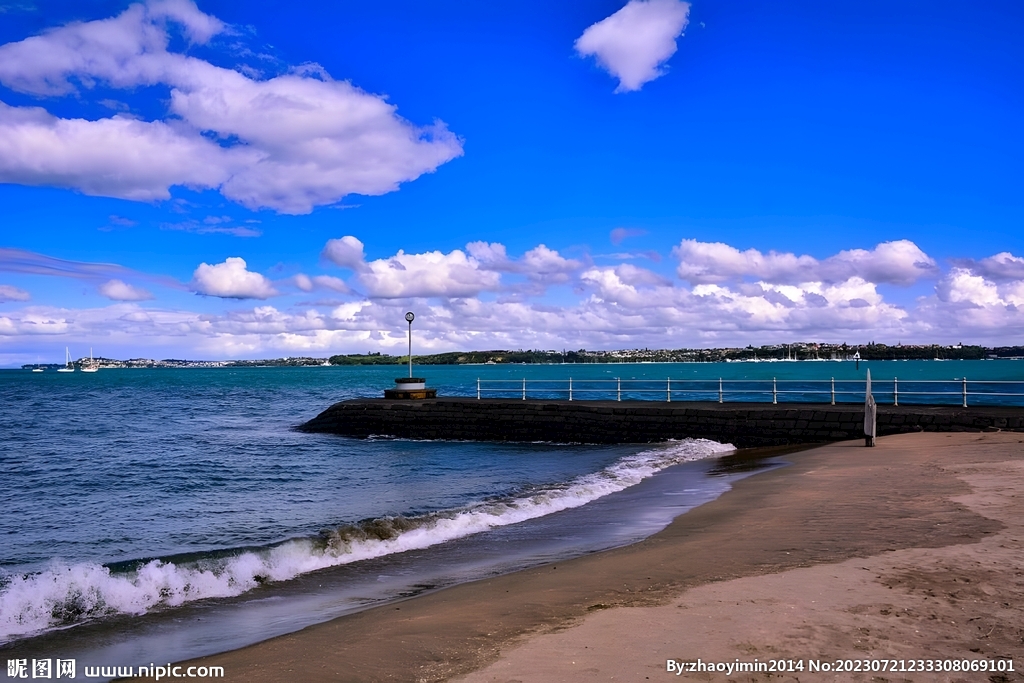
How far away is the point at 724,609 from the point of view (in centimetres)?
502

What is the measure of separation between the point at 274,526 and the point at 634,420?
13.8 m

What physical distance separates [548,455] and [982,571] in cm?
1428

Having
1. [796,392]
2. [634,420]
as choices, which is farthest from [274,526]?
[796,392]

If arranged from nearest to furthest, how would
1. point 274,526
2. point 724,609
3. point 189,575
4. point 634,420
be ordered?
point 724,609, point 189,575, point 274,526, point 634,420

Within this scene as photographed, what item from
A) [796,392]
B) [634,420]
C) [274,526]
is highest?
[796,392]

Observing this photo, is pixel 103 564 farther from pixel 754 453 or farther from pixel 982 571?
pixel 754 453

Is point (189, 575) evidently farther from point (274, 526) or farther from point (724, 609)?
point (724, 609)

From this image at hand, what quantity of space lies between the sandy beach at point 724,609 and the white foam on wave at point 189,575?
2458 mm

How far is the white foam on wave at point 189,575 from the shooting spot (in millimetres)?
6609

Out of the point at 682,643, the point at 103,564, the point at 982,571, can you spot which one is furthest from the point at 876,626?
the point at 103,564

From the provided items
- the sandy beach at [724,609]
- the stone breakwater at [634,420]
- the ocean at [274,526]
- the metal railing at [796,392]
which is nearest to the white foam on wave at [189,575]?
the ocean at [274,526]

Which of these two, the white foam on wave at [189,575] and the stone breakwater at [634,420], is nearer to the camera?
the white foam on wave at [189,575]

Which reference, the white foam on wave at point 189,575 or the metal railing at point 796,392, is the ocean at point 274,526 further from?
the metal railing at point 796,392

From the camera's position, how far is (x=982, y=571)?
5.52 m
